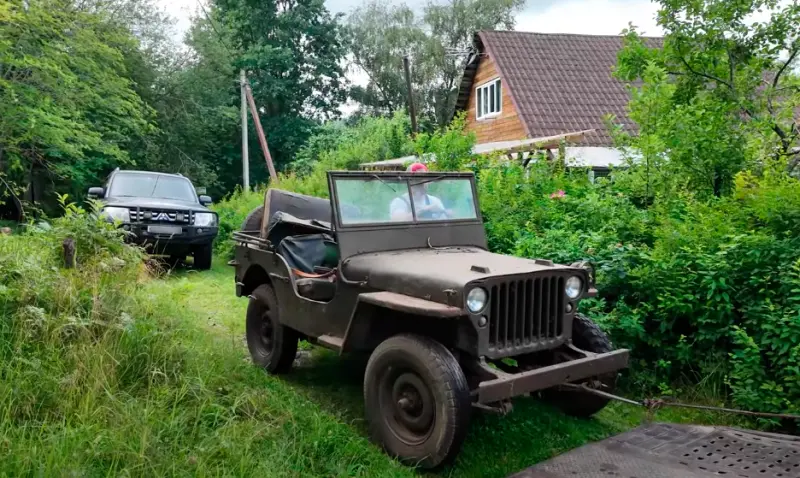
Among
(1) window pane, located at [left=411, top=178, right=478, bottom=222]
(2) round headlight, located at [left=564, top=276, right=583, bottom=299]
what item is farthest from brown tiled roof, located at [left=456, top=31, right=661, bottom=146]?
(2) round headlight, located at [left=564, top=276, right=583, bottom=299]

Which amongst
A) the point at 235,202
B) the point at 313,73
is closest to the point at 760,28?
the point at 235,202

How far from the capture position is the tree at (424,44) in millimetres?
33875

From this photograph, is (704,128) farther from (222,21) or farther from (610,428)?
(222,21)

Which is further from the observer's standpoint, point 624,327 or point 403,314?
point 624,327

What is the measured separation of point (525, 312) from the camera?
12.6 feet

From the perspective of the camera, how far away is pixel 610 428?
14.7 ft

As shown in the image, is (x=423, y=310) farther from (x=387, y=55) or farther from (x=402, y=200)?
(x=387, y=55)

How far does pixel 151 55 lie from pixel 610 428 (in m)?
27.5

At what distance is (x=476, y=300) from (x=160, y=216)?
7481 mm

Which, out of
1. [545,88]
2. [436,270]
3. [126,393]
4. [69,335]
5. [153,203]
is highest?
[545,88]

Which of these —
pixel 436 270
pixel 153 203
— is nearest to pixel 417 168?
pixel 436 270

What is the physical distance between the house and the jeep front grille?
38.7 ft

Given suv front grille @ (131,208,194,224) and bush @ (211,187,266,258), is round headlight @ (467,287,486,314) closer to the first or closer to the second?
suv front grille @ (131,208,194,224)

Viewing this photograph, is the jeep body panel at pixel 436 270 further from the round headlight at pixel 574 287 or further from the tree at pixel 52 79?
the tree at pixel 52 79
